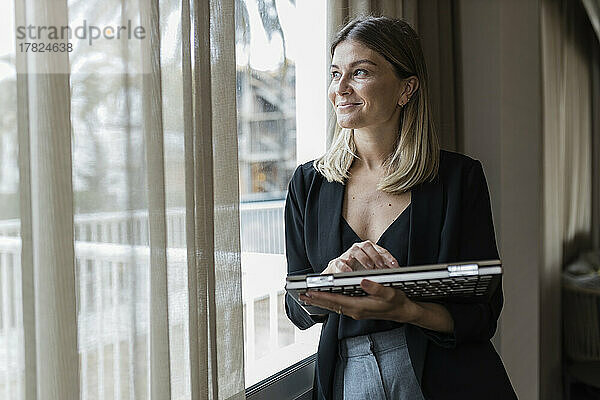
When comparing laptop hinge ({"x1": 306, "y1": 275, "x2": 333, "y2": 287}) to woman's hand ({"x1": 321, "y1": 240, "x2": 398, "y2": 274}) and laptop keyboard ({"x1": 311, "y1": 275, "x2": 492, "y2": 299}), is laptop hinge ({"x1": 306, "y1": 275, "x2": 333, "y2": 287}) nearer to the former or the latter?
laptop keyboard ({"x1": 311, "y1": 275, "x2": 492, "y2": 299})

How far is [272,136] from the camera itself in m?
1.60

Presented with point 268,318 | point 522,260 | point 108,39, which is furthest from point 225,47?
point 522,260

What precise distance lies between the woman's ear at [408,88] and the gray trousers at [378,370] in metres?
0.47

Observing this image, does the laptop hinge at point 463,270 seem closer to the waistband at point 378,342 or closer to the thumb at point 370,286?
the thumb at point 370,286

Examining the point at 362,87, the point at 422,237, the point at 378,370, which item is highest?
the point at 362,87

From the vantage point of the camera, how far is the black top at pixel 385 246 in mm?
1319

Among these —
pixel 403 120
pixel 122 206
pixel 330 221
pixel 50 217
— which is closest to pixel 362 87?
pixel 403 120

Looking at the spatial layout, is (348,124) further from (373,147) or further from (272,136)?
(272,136)

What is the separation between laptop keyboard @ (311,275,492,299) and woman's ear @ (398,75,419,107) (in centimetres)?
41

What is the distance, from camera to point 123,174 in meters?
1.04

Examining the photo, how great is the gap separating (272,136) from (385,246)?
1.41 ft

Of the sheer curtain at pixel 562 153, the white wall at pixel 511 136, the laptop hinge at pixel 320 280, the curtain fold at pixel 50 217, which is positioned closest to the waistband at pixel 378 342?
the laptop hinge at pixel 320 280

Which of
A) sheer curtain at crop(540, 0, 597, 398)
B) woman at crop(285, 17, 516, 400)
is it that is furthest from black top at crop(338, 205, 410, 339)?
sheer curtain at crop(540, 0, 597, 398)

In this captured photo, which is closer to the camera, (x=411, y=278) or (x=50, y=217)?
(x=50, y=217)
